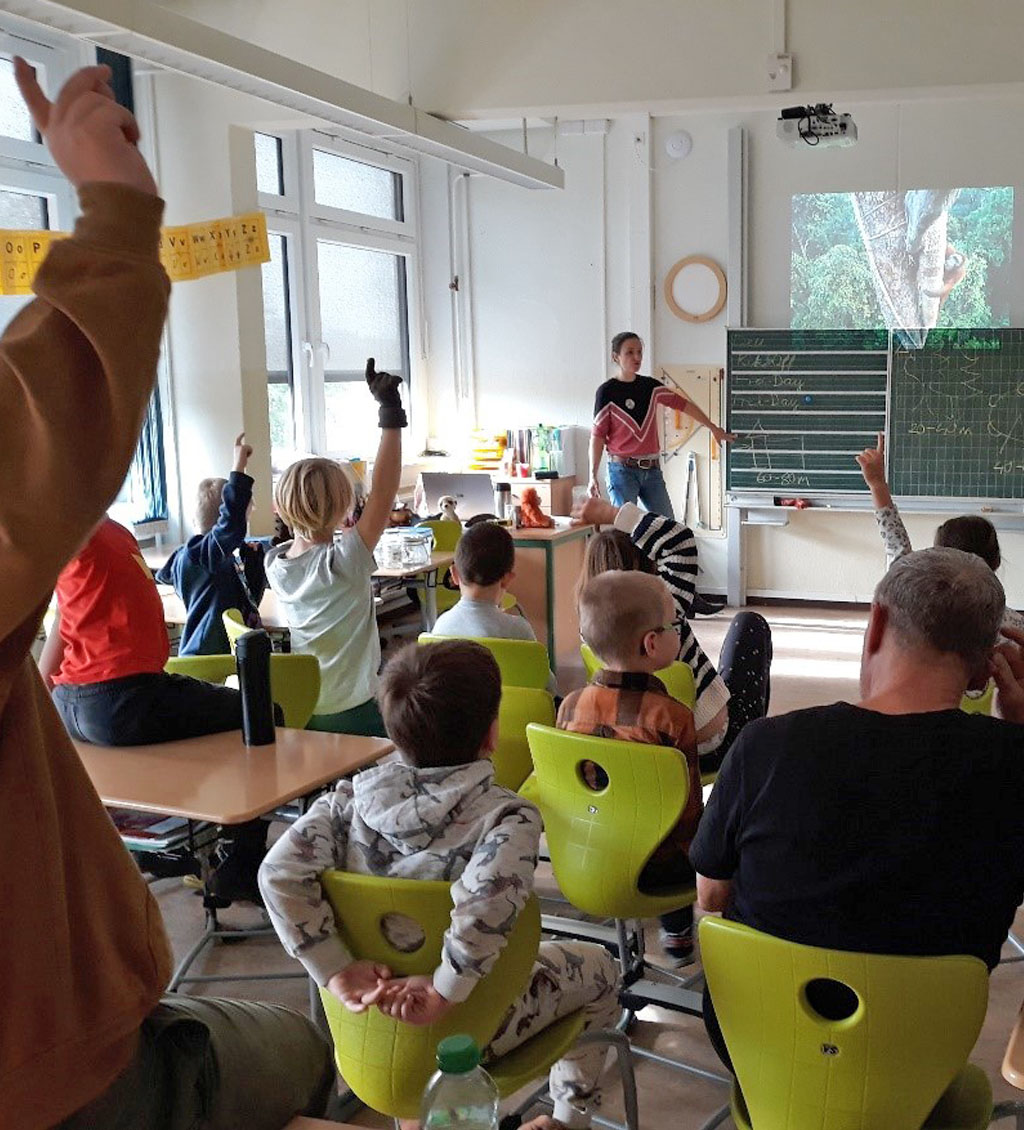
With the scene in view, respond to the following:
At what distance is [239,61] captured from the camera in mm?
4414

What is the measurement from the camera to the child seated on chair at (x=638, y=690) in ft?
8.60

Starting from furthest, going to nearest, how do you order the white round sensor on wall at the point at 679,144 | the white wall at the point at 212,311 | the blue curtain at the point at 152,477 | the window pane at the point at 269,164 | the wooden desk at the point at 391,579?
1. the white round sensor on wall at the point at 679,144
2. the window pane at the point at 269,164
3. the blue curtain at the point at 152,477
4. the white wall at the point at 212,311
5. the wooden desk at the point at 391,579

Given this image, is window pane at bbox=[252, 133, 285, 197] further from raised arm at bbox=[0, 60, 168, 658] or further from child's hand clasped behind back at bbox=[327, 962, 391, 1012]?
raised arm at bbox=[0, 60, 168, 658]

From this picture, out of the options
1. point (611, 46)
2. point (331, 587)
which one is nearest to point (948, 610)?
point (331, 587)

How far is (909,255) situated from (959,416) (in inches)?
40.8

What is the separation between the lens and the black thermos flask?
8.94ft

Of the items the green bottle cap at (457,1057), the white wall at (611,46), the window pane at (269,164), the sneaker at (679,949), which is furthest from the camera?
the window pane at (269,164)

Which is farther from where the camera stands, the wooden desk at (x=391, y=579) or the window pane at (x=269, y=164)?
the window pane at (x=269, y=164)

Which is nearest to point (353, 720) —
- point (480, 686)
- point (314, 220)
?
point (480, 686)

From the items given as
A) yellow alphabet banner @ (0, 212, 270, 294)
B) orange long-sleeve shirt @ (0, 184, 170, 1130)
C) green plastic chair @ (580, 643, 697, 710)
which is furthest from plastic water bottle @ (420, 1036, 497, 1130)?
yellow alphabet banner @ (0, 212, 270, 294)

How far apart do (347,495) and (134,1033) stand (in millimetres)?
2829

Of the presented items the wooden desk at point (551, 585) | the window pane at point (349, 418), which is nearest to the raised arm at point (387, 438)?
the wooden desk at point (551, 585)

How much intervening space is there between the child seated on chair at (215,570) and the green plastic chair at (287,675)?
2.21 ft

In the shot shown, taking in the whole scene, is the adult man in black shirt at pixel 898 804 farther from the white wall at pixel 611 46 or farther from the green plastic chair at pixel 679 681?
the white wall at pixel 611 46
